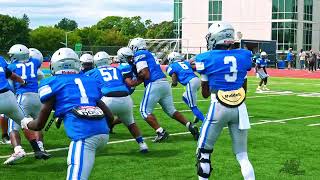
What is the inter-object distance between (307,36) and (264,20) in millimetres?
5358

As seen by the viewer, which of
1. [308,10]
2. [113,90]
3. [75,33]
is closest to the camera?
[113,90]

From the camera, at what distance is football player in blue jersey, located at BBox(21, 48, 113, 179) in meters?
5.63

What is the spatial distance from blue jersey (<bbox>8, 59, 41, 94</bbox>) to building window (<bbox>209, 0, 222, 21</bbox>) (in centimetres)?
5813

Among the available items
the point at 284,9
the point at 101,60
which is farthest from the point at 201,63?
the point at 284,9

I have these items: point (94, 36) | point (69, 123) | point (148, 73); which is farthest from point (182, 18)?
point (69, 123)

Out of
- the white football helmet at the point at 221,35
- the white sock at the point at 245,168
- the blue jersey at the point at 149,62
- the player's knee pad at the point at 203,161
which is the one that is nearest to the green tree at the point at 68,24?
the blue jersey at the point at 149,62

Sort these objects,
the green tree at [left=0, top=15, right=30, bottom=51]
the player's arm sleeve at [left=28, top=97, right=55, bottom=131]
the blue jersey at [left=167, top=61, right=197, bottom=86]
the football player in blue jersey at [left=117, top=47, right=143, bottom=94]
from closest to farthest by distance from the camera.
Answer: the player's arm sleeve at [left=28, top=97, right=55, bottom=131] → the football player in blue jersey at [left=117, top=47, right=143, bottom=94] → the blue jersey at [left=167, top=61, right=197, bottom=86] → the green tree at [left=0, top=15, right=30, bottom=51]

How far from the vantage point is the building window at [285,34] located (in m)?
61.1

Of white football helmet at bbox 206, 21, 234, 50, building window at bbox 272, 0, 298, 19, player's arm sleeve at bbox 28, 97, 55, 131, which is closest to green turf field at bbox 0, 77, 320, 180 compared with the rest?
white football helmet at bbox 206, 21, 234, 50

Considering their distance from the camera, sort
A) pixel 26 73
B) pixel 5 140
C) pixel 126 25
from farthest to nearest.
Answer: pixel 126 25 → pixel 5 140 → pixel 26 73

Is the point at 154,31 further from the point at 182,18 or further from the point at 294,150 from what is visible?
the point at 294,150

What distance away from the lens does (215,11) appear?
6744 centimetres

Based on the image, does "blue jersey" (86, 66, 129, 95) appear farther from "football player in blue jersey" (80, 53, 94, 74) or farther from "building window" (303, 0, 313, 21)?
"building window" (303, 0, 313, 21)

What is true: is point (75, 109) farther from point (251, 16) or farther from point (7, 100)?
point (251, 16)
